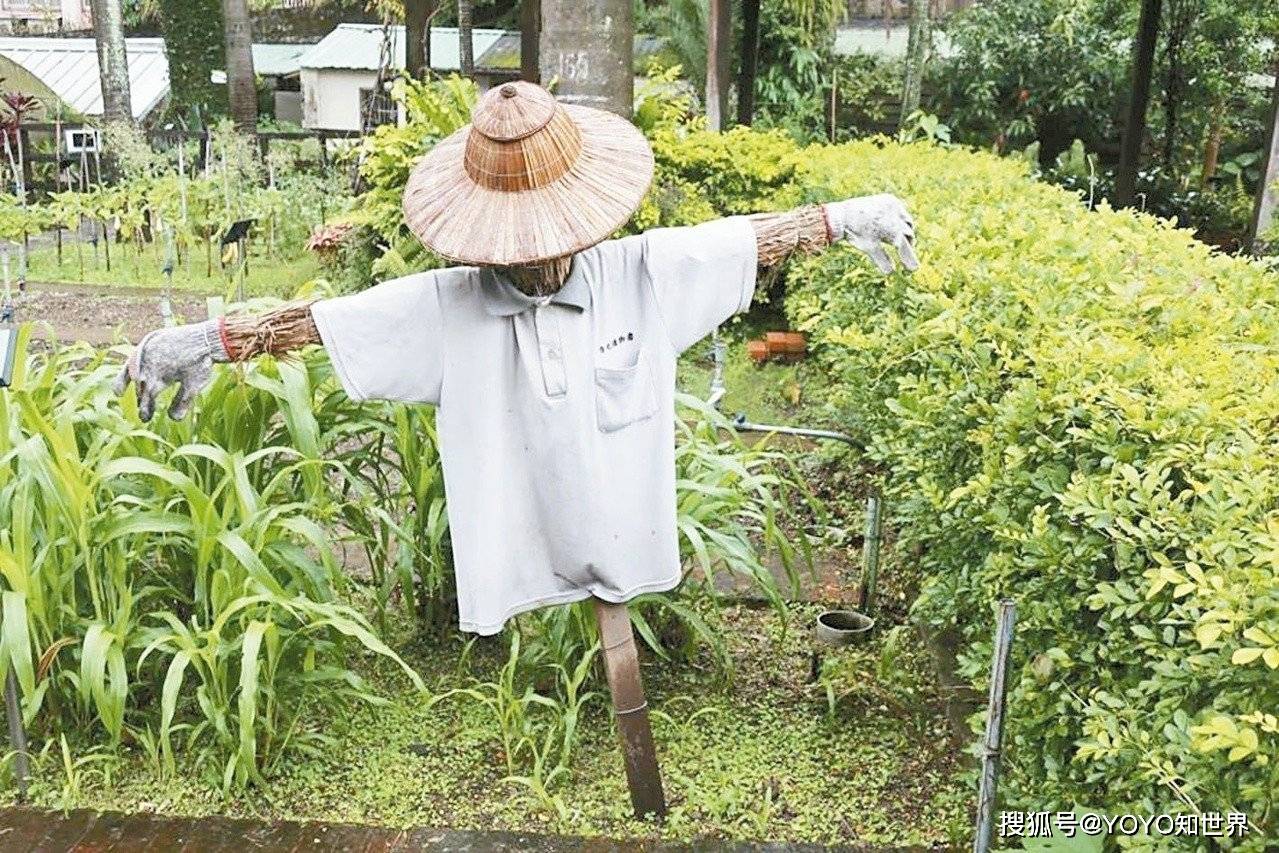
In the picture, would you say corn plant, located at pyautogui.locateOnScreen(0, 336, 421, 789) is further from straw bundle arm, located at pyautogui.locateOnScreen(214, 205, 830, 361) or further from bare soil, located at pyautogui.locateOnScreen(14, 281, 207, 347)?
bare soil, located at pyautogui.locateOnScreen(14, 281, 207, 347)

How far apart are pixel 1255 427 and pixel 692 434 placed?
6.07 feet

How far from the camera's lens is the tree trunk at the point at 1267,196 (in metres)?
8.10

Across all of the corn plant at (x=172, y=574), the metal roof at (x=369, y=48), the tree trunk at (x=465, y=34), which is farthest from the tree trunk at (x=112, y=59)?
the corn plant at (x=172, y=574)

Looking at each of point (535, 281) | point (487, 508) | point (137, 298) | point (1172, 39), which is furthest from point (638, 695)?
point (1172, 39)

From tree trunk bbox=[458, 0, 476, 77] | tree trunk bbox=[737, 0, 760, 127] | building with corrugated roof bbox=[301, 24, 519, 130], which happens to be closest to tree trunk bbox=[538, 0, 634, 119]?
tree trunk bbox=[737, 0, 760, 127]

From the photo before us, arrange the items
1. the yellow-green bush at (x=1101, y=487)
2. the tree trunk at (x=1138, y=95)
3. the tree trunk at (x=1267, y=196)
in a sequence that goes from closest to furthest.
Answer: the yellow-green bush at (x=1101, y=487) → the tree trunk at (x=1267, y=196) → the tree trunk at (x=1138, y=95)

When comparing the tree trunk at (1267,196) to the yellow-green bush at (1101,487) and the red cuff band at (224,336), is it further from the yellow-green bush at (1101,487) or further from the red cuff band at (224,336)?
the red cuff band at (224,336)

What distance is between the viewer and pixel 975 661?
273cm

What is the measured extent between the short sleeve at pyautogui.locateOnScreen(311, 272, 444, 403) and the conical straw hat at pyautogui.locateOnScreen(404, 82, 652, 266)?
15 centimetres

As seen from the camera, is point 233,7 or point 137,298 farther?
point 233,7

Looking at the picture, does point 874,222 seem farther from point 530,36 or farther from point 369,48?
point 369,48

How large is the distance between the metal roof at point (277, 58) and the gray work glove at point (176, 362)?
943 inches

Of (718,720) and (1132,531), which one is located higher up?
(1132,531)

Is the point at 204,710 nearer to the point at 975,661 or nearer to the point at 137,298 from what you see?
the point at 975,661
